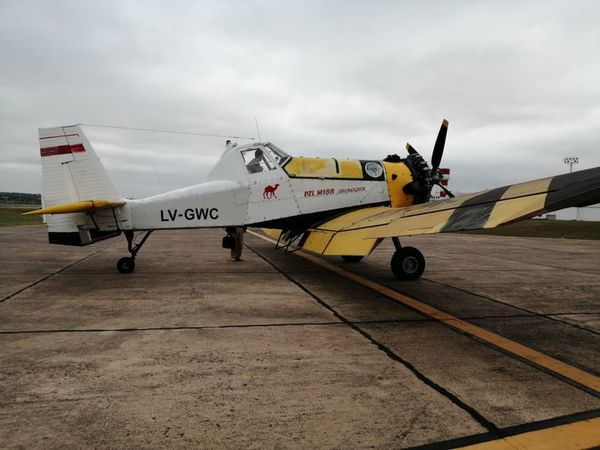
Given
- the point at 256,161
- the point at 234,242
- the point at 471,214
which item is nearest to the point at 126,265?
the point at 234,242

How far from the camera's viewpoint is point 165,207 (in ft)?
29.1

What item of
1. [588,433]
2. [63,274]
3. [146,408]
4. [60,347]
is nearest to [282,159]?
[63,274]

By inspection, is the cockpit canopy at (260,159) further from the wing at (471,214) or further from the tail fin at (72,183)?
the tail fin at (72,183)

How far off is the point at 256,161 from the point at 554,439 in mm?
7928

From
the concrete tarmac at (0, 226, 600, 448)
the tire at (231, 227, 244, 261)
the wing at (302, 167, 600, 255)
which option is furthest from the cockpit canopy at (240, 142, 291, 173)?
the concrete tarmac at (0, 226, 600, 448)

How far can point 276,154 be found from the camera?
9.76 m

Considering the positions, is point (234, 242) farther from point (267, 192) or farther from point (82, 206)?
point (82, 206)

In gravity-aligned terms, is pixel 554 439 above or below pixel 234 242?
below

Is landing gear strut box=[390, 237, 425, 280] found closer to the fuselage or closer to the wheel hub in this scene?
the wheel hub

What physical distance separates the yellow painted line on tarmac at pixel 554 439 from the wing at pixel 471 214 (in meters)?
2.30

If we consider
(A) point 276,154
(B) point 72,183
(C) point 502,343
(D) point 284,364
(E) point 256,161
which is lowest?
(C) point 502,343

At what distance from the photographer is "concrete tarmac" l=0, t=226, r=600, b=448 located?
9.15 feet

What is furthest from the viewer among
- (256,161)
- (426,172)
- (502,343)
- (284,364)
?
(426,172)

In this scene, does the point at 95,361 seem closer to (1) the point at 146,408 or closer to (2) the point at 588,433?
(1) the point at 146,408
